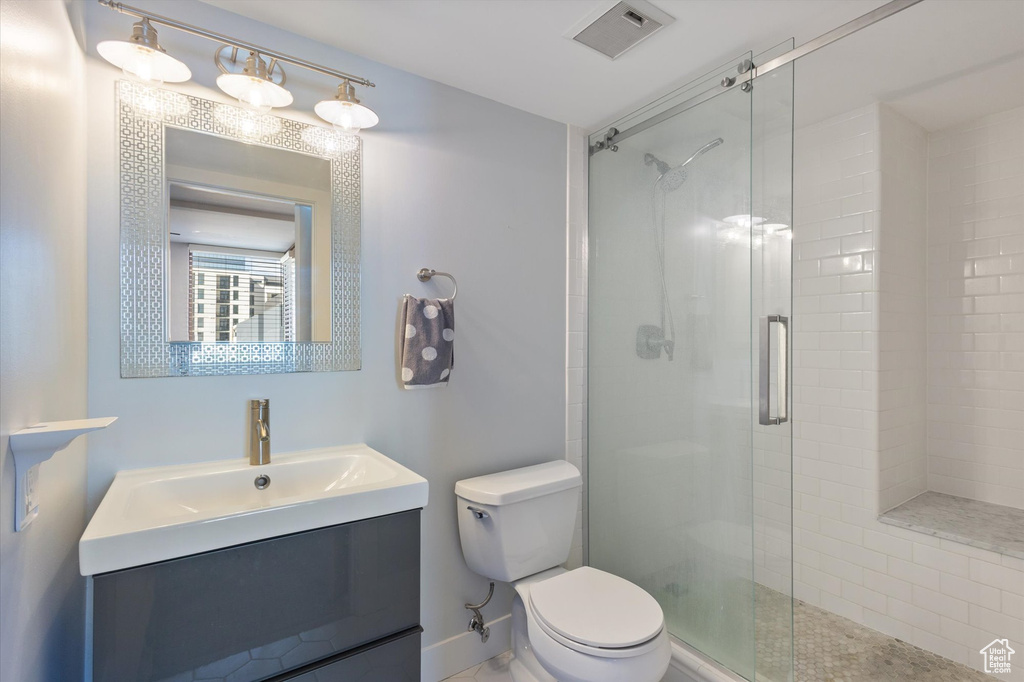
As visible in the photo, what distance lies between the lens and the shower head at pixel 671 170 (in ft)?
6.12

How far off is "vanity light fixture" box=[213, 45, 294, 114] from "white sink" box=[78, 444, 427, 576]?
112 cm

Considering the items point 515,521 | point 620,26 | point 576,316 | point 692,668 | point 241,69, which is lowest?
point 692,668

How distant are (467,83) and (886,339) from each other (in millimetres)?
2237

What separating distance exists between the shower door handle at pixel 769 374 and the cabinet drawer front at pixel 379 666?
1.28m

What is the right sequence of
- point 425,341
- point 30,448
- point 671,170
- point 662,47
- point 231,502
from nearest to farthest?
point 30,448 < point 231,502 < point 662,47 < point 425,341 < point 671,170

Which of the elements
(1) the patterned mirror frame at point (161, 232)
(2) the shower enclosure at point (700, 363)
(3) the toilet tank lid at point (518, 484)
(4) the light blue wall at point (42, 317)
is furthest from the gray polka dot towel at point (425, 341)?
(4) the light blue wall at point (42, 317)

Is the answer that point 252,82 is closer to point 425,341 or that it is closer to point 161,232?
point 161,232

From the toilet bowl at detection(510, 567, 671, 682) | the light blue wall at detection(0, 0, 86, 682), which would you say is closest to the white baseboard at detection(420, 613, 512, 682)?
the toilet bowl at detection(510, 567, 671, 682)

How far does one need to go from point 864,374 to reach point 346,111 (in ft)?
8.25

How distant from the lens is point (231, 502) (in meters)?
1.49

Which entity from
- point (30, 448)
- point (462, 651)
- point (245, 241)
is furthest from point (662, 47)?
point (462, 651)

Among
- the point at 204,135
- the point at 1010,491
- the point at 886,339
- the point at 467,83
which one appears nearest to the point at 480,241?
the point at 467,83

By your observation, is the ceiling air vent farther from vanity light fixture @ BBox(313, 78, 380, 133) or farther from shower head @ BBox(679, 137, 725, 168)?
vanity light fixture @ BBox(313, 78, 380, 133)

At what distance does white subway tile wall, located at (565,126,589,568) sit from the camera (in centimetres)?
240
